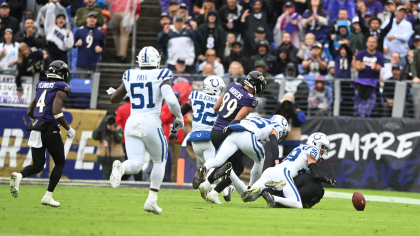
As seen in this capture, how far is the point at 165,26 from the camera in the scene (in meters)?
16.6

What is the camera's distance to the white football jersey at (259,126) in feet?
31.6

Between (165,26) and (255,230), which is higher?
(165,26)

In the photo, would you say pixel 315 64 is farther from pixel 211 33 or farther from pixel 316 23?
pixel 211 33

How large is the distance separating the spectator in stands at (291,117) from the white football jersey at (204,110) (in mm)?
4508

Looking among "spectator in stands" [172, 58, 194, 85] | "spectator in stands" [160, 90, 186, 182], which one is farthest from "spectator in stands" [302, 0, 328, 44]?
"spectator in stands" [160, 90, 186, 182]

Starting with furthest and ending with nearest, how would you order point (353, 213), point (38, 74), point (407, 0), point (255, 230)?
point (407, 0) → point (38, 74) → point (353, 213) → point (255, 230)

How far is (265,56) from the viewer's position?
16359mm

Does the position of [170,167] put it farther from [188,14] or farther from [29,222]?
[29,222]

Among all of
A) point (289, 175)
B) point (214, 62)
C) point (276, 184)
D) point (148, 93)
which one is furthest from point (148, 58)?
point (214, 62)

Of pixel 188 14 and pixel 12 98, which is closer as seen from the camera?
pixel 12 98

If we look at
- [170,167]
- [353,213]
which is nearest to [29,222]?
[353,213]

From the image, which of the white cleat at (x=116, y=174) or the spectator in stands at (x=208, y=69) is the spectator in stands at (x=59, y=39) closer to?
the spectator in stands at (x=208, y=69)

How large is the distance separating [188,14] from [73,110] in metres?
5.06

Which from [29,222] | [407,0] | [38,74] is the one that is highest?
[407,0]
